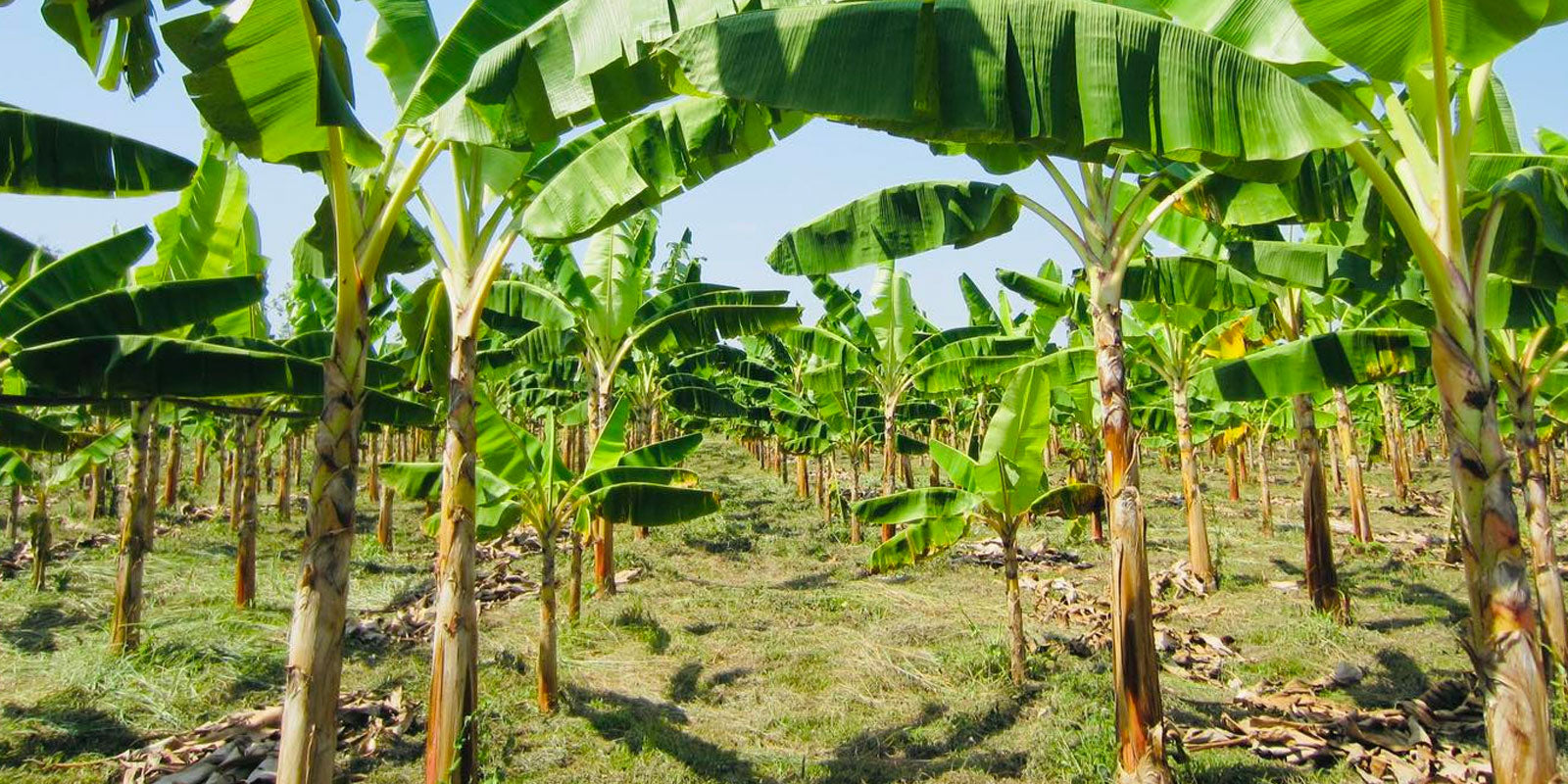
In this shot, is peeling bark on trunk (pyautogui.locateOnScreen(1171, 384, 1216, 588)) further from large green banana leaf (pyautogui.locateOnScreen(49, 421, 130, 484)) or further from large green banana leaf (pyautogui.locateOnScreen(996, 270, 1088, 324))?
large green banana leaf (pyautogui.locateOnScreen(49, 421, 130, 484))

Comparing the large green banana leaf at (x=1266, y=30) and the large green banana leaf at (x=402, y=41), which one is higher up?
the large green banana leaf at (x=402, y=41)

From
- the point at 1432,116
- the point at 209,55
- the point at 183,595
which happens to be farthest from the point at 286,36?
the point at 183,595

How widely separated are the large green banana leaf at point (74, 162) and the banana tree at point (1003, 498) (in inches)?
266

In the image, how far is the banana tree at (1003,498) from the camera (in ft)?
27.3

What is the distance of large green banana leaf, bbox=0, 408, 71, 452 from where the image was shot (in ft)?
23.9

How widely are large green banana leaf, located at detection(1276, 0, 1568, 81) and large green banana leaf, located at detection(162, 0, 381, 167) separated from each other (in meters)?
4.31

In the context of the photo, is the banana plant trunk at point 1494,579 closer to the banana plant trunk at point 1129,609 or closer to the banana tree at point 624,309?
the banana plant trunk at point 1129,609

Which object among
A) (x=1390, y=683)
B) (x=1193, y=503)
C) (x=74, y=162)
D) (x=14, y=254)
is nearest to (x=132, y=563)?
(x=14, y=254)

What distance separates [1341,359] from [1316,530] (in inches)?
144

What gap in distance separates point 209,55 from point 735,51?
7.91ft

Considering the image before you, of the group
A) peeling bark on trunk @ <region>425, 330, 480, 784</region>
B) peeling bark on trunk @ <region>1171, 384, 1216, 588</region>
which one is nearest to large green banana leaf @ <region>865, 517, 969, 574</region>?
peeling bark on trunk @ <region>425, 330, 480, 784</region>

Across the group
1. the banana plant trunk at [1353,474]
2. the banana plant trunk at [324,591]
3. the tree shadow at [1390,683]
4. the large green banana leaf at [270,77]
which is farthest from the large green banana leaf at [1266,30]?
the banana plant trunk at [1353,474]

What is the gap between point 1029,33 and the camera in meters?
3.87

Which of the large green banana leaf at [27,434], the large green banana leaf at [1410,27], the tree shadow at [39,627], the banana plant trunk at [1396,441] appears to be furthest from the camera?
the banana plant trunk at [1396,441]
